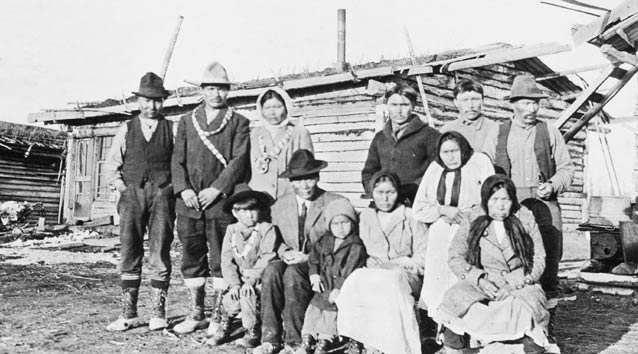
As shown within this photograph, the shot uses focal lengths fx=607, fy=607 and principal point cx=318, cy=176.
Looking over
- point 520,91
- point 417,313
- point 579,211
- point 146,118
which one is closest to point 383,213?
point 417,313

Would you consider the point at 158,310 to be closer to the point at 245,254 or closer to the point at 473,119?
the point at 245,254

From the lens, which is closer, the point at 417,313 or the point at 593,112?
the point at 417,313

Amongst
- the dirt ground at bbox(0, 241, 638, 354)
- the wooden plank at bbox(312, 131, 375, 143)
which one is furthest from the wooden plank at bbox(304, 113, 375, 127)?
the dirt ground at bbox(0, 241, 638, 354)

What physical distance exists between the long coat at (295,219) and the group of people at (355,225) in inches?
0.4

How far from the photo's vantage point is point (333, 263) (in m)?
4.03

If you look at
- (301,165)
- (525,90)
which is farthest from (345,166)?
(525,90)

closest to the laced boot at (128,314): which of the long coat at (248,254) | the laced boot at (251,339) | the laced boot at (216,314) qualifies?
the laced boot at (216,314)

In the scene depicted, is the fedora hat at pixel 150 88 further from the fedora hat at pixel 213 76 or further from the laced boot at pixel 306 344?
the laced boot at pixel 306 344

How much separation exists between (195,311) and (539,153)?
9.33ft

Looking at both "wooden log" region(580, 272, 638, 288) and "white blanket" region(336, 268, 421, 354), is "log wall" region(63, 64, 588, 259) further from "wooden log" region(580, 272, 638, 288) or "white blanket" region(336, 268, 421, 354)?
"white blanket" region(336, 268, 421, 354)

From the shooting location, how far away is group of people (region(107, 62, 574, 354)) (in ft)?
12.2

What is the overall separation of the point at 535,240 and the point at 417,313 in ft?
2.85

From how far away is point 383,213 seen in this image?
164 inches

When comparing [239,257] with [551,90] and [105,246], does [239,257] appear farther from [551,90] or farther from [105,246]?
[551,90]
